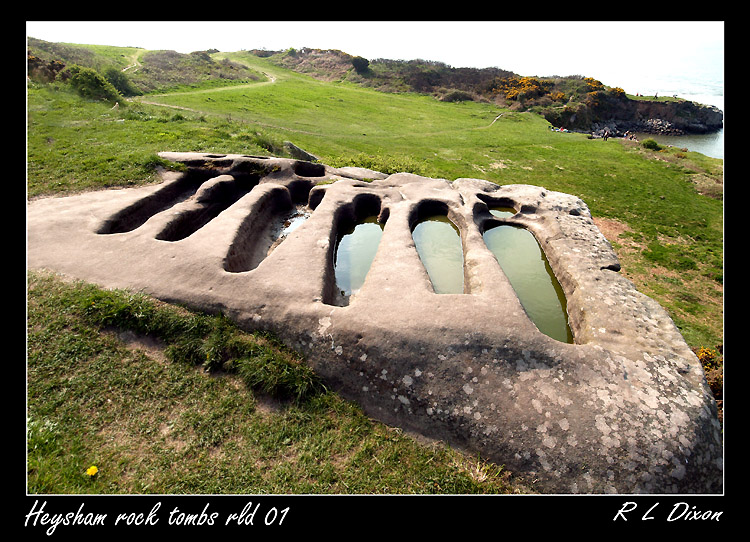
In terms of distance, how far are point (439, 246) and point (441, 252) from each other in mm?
428

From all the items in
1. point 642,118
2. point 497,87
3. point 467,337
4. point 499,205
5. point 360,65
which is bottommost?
point 467,337

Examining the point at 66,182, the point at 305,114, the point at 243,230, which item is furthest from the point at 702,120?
the point at 66,182

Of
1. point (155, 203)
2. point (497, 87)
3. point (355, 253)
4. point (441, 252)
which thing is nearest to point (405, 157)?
point (441, 252)

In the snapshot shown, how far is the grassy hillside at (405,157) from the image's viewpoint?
1353 cm

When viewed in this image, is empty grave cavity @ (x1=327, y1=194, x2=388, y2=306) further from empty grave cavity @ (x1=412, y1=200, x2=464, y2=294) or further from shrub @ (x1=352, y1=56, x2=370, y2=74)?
shrub @ (x1=352, y1=56, x2=370, y2=74)

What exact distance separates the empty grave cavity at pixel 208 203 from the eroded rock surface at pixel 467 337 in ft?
0.54

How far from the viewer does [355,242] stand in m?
12.5

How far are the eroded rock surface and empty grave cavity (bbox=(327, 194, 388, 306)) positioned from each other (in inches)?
20.6

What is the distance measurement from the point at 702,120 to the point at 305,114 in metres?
62.5

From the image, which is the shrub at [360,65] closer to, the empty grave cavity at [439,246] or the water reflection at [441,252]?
the empty grave cavity at [439,246]

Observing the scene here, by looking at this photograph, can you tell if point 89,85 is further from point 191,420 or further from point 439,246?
point 191,420

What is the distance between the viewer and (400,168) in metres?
21.8

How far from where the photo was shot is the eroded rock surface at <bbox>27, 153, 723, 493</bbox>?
5773 millimetres

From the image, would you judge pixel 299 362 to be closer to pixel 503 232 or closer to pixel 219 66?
pixel 503 232
